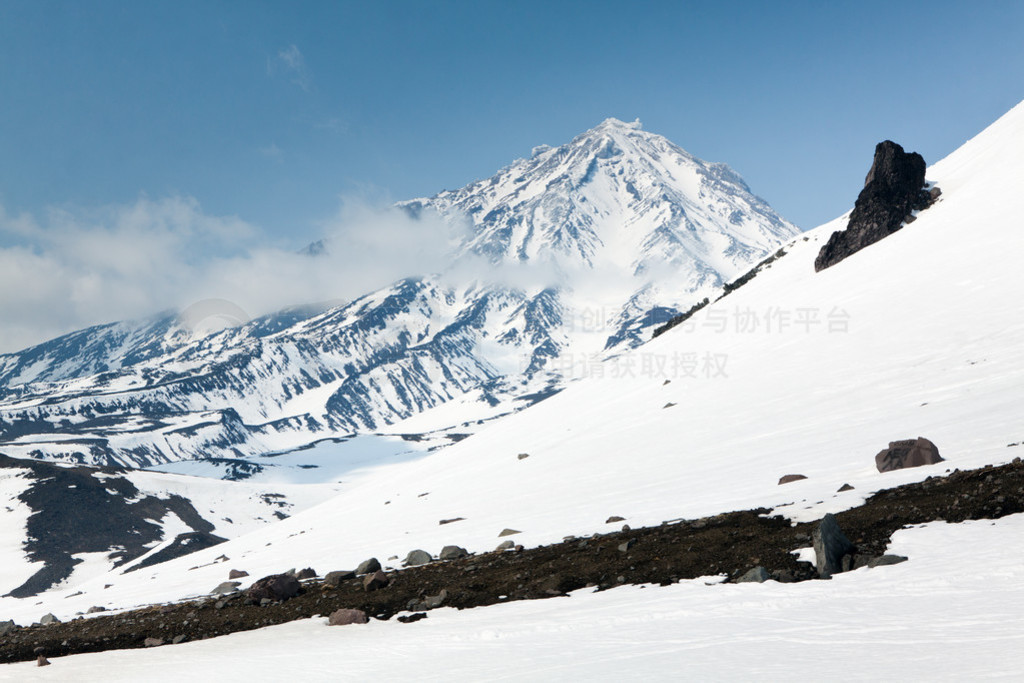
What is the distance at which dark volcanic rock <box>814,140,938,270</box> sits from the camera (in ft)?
228

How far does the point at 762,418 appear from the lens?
37.9m

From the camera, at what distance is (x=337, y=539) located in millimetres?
39406

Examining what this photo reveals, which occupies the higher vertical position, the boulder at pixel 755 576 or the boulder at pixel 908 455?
the boulder at pixel 908 455

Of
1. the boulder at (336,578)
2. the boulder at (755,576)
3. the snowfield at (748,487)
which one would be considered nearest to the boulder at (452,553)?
the snowfield at (748,487)

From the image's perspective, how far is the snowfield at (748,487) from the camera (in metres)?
11.0

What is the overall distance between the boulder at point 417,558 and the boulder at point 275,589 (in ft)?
14.9

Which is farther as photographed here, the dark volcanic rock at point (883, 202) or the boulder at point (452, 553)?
the dark volcanic rock at point (883, 202)

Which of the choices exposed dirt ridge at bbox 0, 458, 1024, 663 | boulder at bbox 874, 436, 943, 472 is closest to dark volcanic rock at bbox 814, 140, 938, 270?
boulder at bbox 874, 436, 943, 472

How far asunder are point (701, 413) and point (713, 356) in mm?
14905

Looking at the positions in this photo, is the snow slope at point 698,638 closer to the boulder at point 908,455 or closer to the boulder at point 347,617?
the boulder at point 347,617

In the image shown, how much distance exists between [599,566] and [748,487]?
33.3ft

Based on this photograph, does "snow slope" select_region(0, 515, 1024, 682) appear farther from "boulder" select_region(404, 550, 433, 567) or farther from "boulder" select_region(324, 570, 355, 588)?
"boulder" select_region(404, 550, 433, 567)

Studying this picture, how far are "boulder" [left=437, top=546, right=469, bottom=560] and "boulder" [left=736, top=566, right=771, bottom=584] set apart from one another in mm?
13206

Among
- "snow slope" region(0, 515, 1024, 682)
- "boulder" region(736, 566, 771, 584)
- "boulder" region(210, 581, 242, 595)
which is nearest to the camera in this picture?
"snow slope" region(0, 515, 1024, 682)
